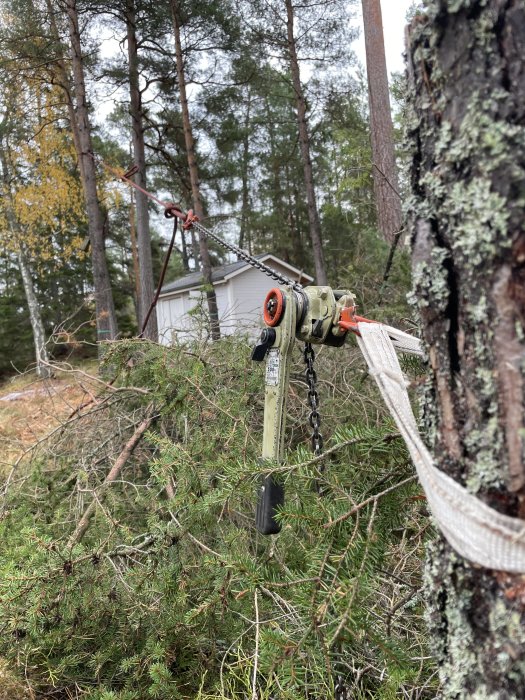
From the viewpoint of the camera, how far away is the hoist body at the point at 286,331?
1599mm

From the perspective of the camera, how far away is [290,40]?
11125mm

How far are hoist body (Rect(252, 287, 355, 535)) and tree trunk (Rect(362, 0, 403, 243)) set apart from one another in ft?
19.6

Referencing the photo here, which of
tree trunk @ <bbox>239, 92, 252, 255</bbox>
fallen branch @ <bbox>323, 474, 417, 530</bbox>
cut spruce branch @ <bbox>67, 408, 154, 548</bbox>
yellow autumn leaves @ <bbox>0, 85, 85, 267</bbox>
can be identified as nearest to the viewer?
fallen branch @ <bbox>323, 474, 417, 530</bbox>

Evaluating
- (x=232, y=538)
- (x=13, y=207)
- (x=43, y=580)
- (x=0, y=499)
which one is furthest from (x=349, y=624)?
(x=13, y=207)

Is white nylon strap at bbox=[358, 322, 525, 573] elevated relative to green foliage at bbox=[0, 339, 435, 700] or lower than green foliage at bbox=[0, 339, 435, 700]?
elevated

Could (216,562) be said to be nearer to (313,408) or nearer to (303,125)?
(313,408)

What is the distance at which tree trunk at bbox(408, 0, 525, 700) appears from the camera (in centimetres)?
70

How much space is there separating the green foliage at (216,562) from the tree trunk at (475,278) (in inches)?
12.8

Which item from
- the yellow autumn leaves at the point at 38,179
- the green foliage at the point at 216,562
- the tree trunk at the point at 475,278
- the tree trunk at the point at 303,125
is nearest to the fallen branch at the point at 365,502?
the green foliage at the point at 216,562

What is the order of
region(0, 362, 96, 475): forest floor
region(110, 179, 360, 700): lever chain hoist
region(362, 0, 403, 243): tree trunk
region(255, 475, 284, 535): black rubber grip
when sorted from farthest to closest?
1. region(362, 0, 403, 243): tree trunk
2. region(0, 362, 96, 475): forest floor
3. region(110, 179, 360, 700): lever chain hoist
4. region(255, 475, 284, 535): black rubber grip

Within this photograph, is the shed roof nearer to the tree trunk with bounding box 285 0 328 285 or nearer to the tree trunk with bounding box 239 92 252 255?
the tree trunk with bounding box 239 92 252 255

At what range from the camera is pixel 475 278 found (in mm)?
755

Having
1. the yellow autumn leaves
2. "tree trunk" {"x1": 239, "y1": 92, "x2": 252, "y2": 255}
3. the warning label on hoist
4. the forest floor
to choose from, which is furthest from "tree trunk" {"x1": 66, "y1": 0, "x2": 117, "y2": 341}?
the warning label on hoist

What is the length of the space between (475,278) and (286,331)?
37.1 inches
